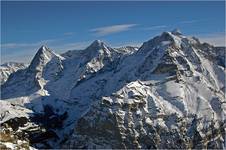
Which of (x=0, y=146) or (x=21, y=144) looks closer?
(x=0, y=146)

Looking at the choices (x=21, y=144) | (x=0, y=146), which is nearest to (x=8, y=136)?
(x=21, y=144)

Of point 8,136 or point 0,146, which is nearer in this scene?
point 0,146

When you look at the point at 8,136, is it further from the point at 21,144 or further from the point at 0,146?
the point at 0,146
